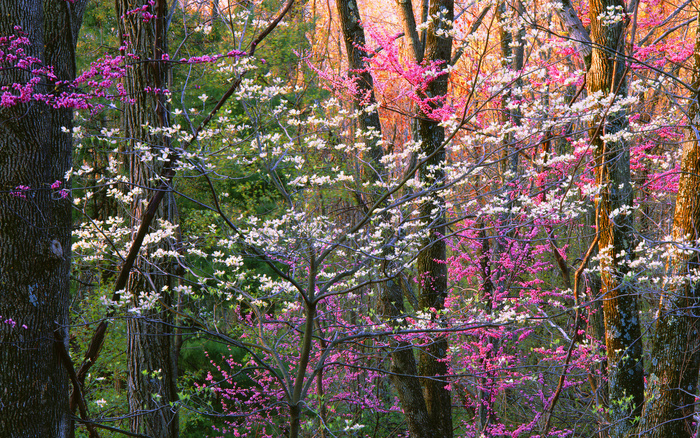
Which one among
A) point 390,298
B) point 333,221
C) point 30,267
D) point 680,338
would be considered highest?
point 333,221

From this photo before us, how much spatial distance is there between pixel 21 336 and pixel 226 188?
24.6ft

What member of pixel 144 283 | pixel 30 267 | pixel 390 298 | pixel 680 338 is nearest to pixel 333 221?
pixel 390 298

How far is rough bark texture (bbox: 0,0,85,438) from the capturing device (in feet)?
9.85

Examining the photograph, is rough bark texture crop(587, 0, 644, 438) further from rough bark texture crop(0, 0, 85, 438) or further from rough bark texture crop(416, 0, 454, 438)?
rough bark texture crop(0, 0, 85, 438)

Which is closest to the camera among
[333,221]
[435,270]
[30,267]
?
[30,267]

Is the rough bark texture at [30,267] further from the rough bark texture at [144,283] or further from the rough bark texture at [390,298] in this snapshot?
the rough bark texture at [390,298]

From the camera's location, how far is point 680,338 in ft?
→ 15.7

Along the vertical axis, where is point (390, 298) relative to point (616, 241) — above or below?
below

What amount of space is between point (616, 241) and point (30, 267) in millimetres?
4920

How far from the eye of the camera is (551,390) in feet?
25.9

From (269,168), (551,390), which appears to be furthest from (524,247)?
(269,168)

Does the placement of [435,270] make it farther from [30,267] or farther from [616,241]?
[30,267]

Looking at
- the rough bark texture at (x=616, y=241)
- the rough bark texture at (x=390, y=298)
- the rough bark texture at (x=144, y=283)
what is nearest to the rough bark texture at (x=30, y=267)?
the rough bark texture at (x=144, y=283)

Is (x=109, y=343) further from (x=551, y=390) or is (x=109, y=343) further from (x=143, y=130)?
(x=551, y=390)
